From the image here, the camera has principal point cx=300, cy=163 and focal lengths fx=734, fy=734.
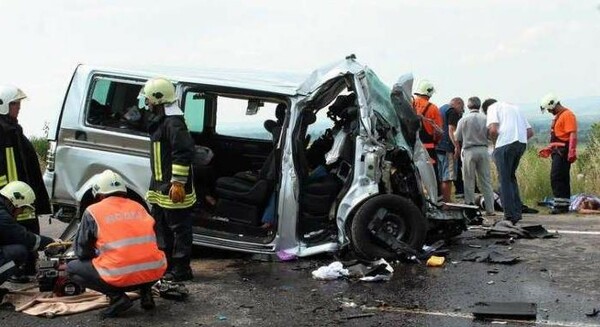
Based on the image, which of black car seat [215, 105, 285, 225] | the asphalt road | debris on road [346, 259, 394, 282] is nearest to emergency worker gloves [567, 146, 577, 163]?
the asphalt road

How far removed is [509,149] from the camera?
8992 millimetres

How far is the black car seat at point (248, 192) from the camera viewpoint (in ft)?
22.9

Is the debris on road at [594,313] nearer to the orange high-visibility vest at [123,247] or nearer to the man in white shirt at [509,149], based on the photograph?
the orange high-visibility vest at [123,247]

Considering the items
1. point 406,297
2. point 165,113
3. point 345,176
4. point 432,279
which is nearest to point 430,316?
point 406,297

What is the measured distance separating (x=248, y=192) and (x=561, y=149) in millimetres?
5423

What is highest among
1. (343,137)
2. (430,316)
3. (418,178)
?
(343,137)

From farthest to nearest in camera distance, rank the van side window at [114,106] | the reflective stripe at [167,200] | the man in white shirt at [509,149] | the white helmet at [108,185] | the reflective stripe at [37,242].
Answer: the man in white shirt at [509,149] → the van side window at [114,106] → the reflective stripe at [167,200] → the reflective stripe at [37,242] → the white helmet at [108,185]

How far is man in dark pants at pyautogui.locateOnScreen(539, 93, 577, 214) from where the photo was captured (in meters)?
10.3

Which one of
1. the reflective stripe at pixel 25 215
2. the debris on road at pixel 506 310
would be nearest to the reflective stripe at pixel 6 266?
the reflective stripe at pixel 25 215

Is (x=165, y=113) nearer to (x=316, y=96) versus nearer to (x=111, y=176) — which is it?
(x=111, y=176)

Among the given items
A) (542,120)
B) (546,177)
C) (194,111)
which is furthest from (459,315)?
(546,177)

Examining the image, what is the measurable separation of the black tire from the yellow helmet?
2.00 m

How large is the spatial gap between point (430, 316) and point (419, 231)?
66.6 inches

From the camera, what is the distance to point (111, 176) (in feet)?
18.1
